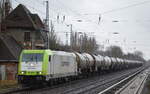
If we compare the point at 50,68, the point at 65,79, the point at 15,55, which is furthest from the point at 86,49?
the point at 50,68

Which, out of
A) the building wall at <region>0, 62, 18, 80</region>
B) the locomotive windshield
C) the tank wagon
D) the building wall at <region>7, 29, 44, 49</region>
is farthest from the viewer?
the building wall at <region>7, 29, 44, 49</region>

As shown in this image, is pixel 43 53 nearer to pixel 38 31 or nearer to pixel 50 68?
pixel 50 68

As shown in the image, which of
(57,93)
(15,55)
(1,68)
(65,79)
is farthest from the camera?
(15,55)

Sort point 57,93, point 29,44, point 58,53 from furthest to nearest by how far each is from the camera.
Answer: point 29,44 < point 58,53 < point 57,93

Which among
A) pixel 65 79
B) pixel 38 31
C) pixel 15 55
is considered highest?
pixel 38 31

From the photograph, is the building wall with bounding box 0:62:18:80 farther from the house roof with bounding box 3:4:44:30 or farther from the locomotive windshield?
the house roof with bounding box 3:4:44:30

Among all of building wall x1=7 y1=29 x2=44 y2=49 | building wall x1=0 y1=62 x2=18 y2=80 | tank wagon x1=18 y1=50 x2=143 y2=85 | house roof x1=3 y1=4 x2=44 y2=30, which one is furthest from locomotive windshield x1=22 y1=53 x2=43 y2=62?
house roof x1=3 y1=4 x2=44 y2=30

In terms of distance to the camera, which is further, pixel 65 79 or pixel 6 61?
pixel 6 61

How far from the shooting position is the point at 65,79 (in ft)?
108

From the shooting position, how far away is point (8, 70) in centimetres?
3688

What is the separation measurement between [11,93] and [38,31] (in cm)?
2906

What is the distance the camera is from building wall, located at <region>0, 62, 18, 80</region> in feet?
119

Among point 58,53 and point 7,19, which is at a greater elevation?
point 7,19

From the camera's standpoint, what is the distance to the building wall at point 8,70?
119 feet
